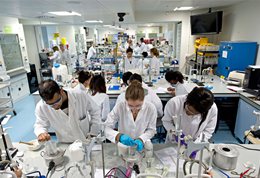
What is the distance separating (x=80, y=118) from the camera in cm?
164

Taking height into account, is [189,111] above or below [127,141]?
above

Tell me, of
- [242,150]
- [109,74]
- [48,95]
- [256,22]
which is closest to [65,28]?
[109,74]

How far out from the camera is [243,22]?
3977 mm

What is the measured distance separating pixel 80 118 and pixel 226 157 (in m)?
1.19

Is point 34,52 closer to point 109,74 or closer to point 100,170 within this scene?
point 109,74

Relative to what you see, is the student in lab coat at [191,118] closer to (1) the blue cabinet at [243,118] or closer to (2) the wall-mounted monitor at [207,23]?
(1) the blue cabinet at [243,118]

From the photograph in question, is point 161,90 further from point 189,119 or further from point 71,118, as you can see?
point 71,118

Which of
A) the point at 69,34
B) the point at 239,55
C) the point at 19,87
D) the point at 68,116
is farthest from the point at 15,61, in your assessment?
the point at 239,55

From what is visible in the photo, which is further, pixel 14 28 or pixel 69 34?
pixel 69 34

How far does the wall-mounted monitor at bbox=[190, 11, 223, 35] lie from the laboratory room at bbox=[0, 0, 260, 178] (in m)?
0.03

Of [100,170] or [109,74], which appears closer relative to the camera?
[100,170]

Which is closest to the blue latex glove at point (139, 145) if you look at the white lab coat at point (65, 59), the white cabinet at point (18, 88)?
the white lab coat at point (65, 59)

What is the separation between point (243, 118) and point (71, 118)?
2494mm

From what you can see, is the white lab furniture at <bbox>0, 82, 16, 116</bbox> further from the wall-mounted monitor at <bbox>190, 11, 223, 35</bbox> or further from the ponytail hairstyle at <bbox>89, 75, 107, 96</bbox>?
the wall-mounted monitor at <bbox>190, 11, 223, 35</bbox>
